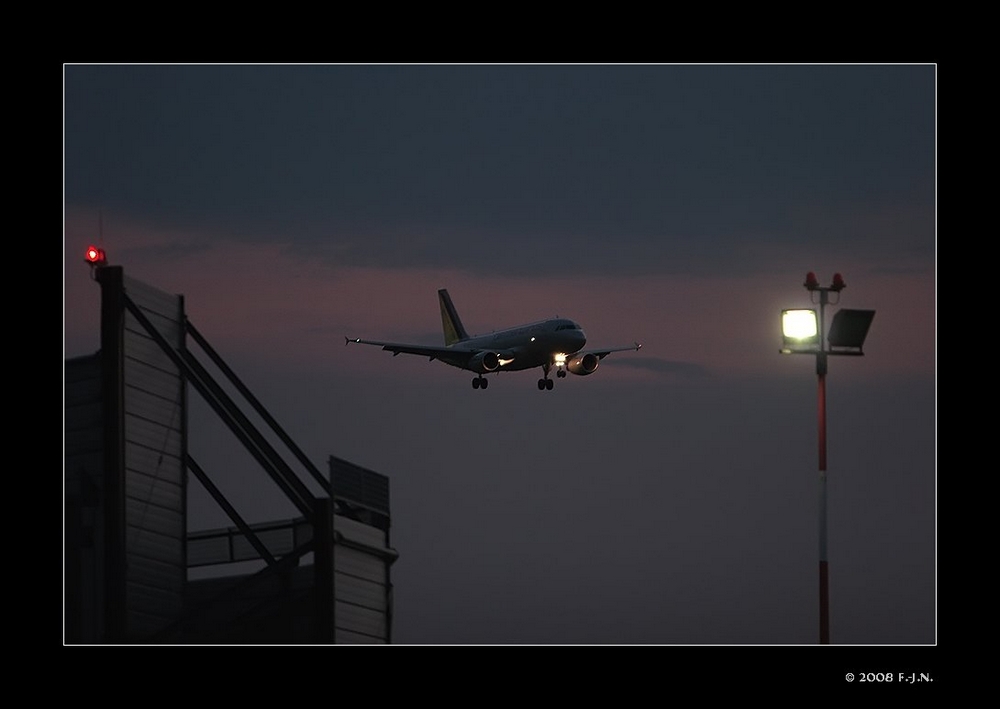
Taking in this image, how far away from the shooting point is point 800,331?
168 feet

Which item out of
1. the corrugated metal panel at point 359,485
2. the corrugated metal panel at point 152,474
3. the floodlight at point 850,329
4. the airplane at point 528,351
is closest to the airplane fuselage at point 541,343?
the airplane at point 528,351

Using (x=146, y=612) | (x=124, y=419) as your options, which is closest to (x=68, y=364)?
(x=124, y=419)

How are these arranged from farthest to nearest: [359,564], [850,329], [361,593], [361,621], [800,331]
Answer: [359,564] → [361,593] → [361,621] → [850,329] → [800,331]

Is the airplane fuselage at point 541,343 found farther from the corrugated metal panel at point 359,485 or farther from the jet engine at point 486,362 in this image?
the corrugated metal panel at point 359,485

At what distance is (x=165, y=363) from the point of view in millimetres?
69250

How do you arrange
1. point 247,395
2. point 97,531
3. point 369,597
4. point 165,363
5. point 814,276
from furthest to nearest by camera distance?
point 247,395
point 369,597
point 165,363
point 97,531
point 814,276

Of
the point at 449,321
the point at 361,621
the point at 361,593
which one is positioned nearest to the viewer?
the point at 361,621

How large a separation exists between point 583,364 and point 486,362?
19.7ft

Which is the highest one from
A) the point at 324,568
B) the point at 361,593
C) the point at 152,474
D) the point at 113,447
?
the point at 113,447

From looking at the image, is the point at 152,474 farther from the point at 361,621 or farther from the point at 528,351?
the point at 528,351

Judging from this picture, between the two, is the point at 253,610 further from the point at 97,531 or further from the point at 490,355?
the point at 490,355

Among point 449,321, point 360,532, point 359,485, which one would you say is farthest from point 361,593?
point 449,321

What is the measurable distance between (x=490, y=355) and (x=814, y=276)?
6014 centimetres

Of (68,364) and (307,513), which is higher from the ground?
(68,364)
